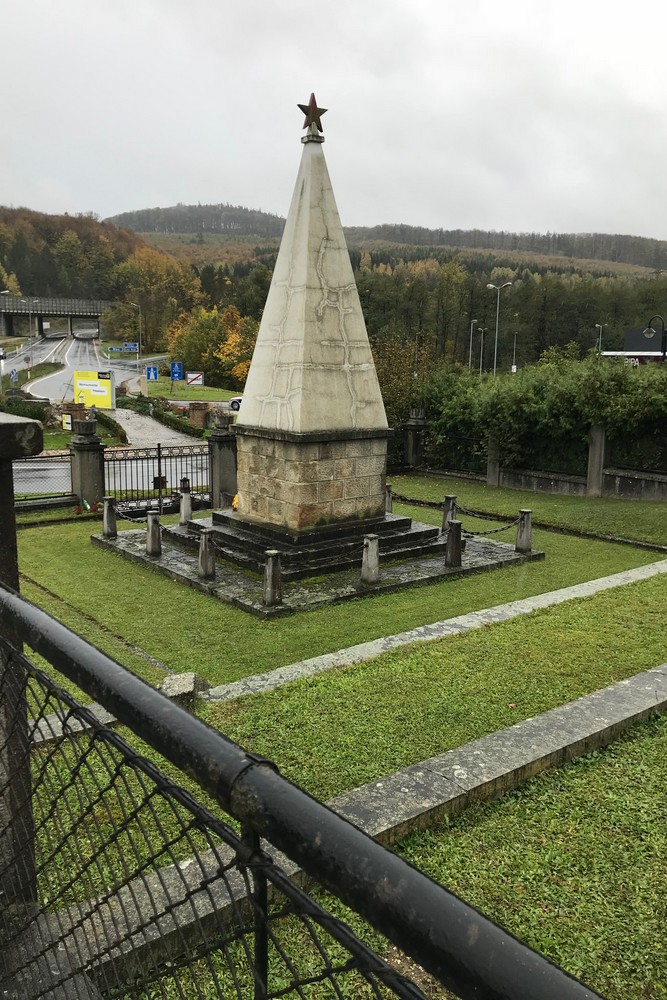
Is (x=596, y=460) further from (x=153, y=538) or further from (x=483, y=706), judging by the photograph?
(x=483, y=706)

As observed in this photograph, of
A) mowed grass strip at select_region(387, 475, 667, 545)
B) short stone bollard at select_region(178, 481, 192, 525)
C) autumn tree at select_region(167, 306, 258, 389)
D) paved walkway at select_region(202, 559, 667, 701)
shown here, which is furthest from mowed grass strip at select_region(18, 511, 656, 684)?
autumn tree at select_region(167, 306, 258, 389)

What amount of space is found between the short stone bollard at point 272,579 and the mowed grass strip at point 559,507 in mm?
7197

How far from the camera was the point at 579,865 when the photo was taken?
4.00m

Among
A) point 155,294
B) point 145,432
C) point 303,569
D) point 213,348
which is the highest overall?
point 155,294

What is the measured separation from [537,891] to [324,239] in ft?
33.4

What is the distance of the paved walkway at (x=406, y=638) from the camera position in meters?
6.68

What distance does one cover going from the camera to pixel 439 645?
771 centimetres

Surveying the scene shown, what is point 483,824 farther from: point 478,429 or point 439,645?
point 478,429

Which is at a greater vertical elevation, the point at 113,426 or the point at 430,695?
the point at 430,695

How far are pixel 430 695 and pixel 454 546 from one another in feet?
18.8

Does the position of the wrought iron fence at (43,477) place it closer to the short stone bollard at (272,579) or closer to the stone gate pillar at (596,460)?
the short stone bollard at (272,579)

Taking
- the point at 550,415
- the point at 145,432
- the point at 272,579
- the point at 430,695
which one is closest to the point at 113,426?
the point at 145,432

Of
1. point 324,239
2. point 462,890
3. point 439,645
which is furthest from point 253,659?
point 324,239

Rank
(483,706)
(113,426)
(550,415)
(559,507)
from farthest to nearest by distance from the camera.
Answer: (113,426) → (550,415) → (559,507) → (483,706)
